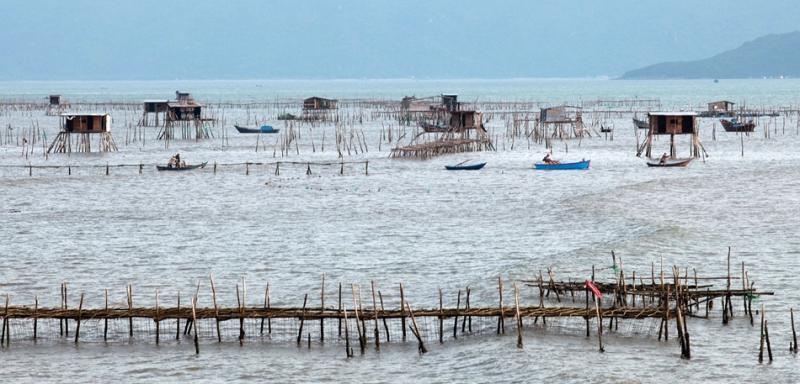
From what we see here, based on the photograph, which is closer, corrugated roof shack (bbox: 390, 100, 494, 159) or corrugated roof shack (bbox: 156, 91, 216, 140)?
corrugated roof shack (bbox: 390, 100, 494, 159)

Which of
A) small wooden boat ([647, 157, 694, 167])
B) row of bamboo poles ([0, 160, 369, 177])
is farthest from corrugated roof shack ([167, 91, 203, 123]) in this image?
small wooden boat ([647, 157, 694, 167])

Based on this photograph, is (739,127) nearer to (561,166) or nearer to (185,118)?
(561,166)

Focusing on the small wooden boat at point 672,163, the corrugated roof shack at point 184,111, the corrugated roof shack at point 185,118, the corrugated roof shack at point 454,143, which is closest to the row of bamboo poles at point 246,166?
the corrugated roof shack at point 454,143

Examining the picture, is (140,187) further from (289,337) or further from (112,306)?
(289,337)

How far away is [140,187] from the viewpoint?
4591 cm

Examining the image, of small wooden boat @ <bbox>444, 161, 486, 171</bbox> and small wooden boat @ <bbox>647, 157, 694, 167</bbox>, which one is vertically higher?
small wooden boat @ <bbox>647, 157, 694, 167</bbox>

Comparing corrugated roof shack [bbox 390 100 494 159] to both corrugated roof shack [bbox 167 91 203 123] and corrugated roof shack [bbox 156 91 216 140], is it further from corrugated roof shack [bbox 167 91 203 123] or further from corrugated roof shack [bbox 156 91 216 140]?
corrugated roof shack [bbox 167 91 203 123]

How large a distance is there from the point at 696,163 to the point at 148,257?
3244 centimetres

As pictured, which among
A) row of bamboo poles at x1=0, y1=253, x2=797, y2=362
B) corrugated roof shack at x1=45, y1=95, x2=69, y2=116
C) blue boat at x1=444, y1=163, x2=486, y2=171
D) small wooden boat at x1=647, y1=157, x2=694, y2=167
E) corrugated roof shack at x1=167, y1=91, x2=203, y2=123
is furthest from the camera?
corrugated roof shack at x1=45, y1=95, x2=69, y2=116

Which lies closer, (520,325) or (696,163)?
(520,325)

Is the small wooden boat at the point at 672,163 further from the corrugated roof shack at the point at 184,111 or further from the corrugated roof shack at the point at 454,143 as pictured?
the corrugated roof shack at the point at 184,111

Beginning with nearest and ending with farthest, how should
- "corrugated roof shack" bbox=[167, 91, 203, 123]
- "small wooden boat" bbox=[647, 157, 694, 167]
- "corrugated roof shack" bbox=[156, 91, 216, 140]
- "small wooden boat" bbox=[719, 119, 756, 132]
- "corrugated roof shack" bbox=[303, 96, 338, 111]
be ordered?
1. "small wooden boat" bbox=[647, 157, 694, 167]
2. "small wooden boat" bbox=[719, 119, 756, 132]
3. "corrugated roof shack" bbox=[156, 91, 216, 140]
4. "corrugated roof shack" bbox=[167, 91, 203, 123]
5. "corrugated roof shack" bbox=[303, 96, 338, 111]

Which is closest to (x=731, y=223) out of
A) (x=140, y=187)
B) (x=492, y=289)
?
(x=492, y=289)

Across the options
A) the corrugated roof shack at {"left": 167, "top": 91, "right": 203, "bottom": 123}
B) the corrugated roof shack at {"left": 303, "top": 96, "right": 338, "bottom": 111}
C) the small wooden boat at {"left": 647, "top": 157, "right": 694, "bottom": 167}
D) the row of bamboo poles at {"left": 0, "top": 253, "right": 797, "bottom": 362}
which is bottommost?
the row of bamboo poles at {"left": 0, "top": 253, "right": 797, "bottom": 362}
